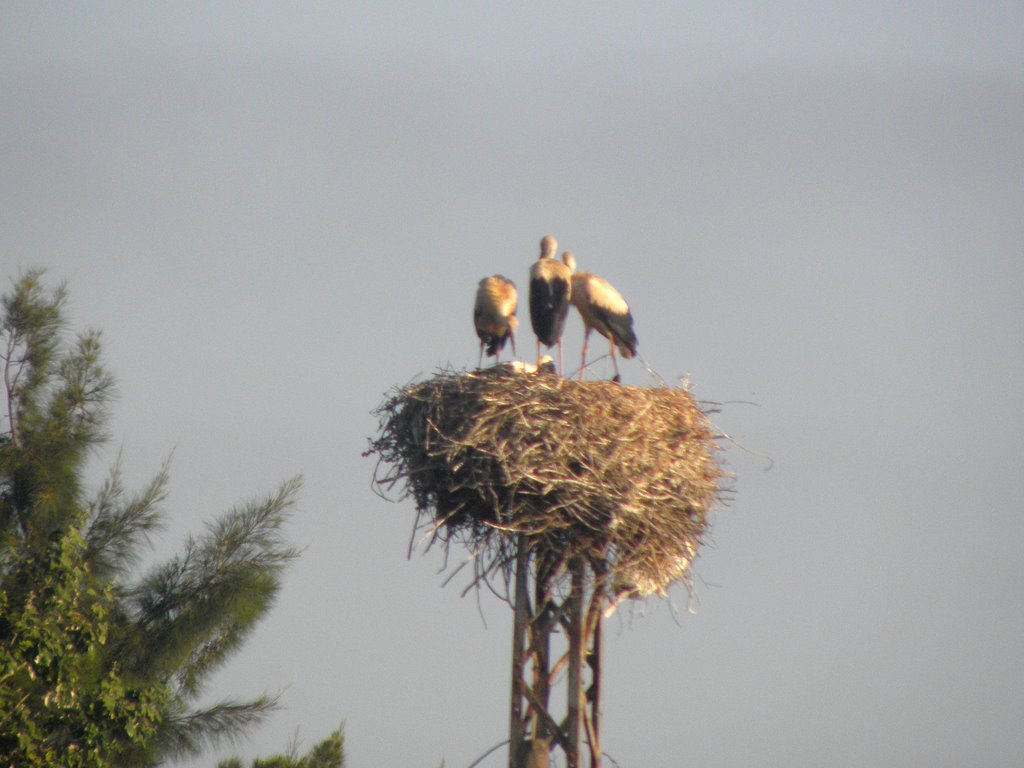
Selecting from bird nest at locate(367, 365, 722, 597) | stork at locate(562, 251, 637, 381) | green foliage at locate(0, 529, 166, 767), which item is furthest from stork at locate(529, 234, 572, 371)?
green foliage at locate(0, 529, 166, 767)

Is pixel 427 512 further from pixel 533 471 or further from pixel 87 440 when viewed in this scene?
pixel 87 440

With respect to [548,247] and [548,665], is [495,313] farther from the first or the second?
[548,665]

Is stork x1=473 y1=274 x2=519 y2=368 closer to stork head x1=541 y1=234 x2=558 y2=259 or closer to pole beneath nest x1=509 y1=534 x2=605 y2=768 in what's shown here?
stork head x1=541 y1=234 x2=558 y2=259

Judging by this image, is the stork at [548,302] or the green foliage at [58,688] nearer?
the green foliage at [58,688]

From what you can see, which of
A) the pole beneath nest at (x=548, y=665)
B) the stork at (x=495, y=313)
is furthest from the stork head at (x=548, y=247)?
the pole beneath nest at (x=548, y=665)

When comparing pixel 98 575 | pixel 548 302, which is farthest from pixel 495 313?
pixel 98 575

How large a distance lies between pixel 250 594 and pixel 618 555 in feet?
12.5

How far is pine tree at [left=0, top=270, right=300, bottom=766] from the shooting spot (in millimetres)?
10227

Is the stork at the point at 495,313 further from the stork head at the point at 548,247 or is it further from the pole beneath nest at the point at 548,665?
the pole beneath nest at the point at 548,665

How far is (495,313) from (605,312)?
952 mm

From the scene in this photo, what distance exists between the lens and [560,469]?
29.9ft

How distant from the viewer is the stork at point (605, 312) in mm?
12203

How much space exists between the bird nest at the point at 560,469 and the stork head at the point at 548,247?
3.11 metres

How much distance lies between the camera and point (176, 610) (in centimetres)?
1198
